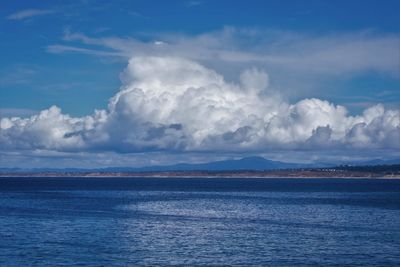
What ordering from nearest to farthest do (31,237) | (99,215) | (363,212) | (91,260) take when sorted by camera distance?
(91,260) → (31,237) → (99,215) → (363,212)

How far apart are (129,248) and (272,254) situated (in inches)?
615

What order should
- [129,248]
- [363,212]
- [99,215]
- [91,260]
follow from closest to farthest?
[91,260] < [129,248] < [99,215] < [363,212]

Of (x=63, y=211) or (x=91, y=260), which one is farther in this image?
(x=63, y=211)

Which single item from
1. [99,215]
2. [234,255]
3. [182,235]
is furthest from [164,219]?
[234,255]

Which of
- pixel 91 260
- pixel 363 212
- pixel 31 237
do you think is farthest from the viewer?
pixel 363 212

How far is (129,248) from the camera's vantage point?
63.4m

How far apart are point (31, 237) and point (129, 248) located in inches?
622

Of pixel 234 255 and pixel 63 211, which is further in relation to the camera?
pixel 63 211

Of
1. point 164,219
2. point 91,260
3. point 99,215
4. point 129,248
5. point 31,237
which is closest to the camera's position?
point 91,260

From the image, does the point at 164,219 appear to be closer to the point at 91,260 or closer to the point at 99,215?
the point at 99,215

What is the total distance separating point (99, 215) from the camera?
101 meters

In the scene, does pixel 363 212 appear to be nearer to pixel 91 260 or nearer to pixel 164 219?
pixel 164 219

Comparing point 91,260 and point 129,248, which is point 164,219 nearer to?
point 129,248

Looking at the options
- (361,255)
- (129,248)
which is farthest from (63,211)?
(361,255)
